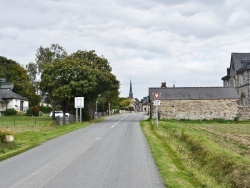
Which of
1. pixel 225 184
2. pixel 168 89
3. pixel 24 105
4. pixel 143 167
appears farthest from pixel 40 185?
pixel 24 105

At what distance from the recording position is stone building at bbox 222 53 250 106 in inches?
2381

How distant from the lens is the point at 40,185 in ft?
29.0

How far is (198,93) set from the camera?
53344 mm

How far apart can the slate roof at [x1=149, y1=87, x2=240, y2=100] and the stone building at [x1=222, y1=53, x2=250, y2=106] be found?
24.7 feet

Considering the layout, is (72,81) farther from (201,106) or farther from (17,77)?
(17,77)

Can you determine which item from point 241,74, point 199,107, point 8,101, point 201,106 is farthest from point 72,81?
point 8,101

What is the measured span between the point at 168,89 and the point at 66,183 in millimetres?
46189

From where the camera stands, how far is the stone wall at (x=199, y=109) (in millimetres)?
51812

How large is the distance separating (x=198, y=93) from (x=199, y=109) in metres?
2.63

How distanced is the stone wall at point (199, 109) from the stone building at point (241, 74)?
27.6 ft

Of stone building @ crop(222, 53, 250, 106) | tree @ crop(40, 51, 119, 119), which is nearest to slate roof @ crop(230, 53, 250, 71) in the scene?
stone building @ crop(222, 53, 250, 106)

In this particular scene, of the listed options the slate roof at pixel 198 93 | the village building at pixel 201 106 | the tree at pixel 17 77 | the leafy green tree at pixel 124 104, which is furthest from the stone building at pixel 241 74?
the leafy green tree at pixel 124 104

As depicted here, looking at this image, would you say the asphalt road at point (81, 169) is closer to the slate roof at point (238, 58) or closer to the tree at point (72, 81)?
the tree at point (72, 81)

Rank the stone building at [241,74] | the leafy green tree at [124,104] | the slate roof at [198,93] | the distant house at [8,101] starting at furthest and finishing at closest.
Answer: the leafy green tree at [124,104] → the distant house at [8,101] → the stone building at [241,74] → the slate roof at [198,93]
